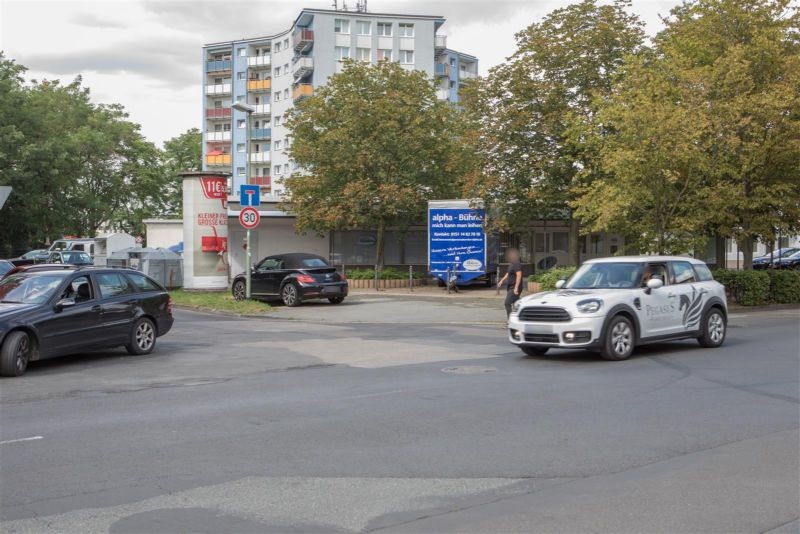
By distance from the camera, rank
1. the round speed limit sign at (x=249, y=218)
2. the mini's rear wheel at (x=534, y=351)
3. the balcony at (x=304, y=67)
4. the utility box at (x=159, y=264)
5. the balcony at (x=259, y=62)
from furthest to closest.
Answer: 1. the balcony at (x=259, y=62)
2. the balcony at (x=304, y=67)
3. the utility box at (x=159, y=264)
4. the round speed limit sign at (x=249, y=218)
5. the mini's rear wheel at (x=534, y=351)

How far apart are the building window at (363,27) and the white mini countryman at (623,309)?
70.6 metres

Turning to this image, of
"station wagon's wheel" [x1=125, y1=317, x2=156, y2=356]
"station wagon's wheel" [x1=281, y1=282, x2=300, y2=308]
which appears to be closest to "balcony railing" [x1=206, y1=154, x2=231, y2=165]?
"station wagon's wheel" [x1=281, y1=282, x2=300, y2=308]

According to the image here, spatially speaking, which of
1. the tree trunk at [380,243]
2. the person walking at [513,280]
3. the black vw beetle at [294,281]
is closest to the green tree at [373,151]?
the tree trunk at [380,243]

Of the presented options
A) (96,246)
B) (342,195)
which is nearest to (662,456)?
(342,195)

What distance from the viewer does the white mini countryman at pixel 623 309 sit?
12812 millimetres

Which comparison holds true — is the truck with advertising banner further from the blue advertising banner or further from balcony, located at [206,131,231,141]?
balcony, located at [206,131,231,141]

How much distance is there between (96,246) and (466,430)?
41.4 metres

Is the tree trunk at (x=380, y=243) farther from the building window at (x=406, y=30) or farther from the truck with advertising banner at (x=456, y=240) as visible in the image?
the building window at (x=406, y=30)

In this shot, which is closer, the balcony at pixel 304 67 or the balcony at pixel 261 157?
the balcony at pixel 304 67

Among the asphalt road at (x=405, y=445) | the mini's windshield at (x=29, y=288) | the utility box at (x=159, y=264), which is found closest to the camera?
the asphalt road at (x=405, y=445)

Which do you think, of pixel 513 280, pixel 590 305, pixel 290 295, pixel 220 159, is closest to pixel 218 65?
pixel 220 159

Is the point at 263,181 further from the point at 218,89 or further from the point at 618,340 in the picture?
the point at 618,340

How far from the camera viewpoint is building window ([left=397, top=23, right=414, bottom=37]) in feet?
268

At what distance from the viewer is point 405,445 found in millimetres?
7195
